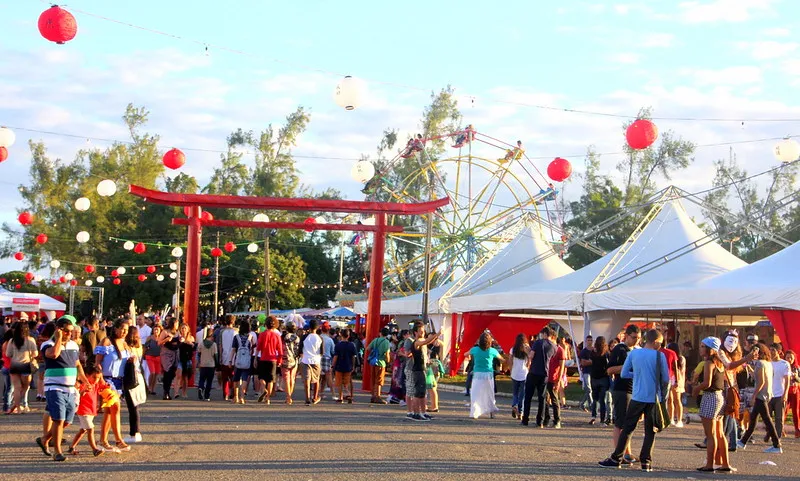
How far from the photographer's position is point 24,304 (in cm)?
3872

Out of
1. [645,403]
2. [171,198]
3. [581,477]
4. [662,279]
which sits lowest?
[581,477]

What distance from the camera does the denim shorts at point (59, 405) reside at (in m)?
9.52

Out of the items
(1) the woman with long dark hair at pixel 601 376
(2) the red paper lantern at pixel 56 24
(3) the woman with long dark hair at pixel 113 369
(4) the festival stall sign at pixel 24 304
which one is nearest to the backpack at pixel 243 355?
(1) the woman with long dark hair at pixel 601 376

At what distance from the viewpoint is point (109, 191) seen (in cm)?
2247

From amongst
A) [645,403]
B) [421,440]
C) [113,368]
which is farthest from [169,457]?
[645,403]

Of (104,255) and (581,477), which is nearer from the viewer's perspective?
(581,477)

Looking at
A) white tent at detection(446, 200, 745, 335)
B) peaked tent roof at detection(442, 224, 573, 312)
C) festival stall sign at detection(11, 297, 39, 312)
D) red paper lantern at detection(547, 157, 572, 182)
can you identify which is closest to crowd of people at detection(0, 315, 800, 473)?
white tent at detection(446, 200, 745, 335)

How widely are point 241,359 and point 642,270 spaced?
9402 millimetres

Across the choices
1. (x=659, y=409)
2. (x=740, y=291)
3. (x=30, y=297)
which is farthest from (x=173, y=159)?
(x=30, y=297)

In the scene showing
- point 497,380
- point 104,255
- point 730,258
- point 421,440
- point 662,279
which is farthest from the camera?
point 104,255

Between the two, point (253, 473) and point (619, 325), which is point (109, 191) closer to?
point (619, 325)

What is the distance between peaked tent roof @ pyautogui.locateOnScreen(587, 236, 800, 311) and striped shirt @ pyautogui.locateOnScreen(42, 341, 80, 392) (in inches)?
486

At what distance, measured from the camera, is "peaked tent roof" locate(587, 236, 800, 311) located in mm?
16984

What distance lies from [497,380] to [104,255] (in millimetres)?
38004
